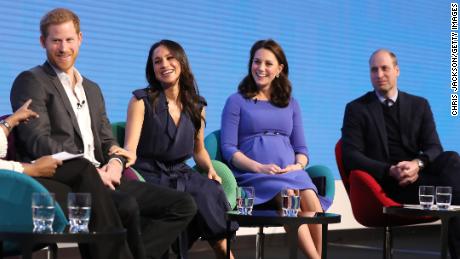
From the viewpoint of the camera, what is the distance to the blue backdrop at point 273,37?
497cm

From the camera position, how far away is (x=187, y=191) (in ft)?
12.9

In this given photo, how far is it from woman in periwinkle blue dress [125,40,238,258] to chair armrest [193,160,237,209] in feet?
0.30

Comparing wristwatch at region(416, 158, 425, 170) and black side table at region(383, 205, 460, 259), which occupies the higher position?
wristwatch at region(416, 158, 425, 170)

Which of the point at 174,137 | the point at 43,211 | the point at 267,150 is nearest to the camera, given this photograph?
the point at 43,211

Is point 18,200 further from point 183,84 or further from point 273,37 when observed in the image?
point 273,37

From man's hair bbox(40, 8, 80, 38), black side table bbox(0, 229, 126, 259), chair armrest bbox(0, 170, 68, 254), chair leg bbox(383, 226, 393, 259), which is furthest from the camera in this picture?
chair leg bbox(383, 226, 393, 259)

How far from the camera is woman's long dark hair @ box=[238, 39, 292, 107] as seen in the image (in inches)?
187

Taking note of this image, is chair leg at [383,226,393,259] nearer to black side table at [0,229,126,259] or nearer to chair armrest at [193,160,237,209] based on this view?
chair armrest at [193,160,237,209]

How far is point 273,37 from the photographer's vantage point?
632 centimetres

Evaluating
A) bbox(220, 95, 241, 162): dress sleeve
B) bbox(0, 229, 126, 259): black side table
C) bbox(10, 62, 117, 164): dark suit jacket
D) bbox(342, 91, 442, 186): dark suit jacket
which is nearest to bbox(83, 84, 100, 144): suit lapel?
bbox(10, 62, 117, 164): dark suit jacket

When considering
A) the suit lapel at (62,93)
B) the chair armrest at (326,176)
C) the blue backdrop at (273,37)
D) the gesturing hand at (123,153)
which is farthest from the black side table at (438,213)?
the blue backdrop at (273,37)

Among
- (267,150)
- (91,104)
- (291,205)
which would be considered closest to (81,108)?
(91,104)

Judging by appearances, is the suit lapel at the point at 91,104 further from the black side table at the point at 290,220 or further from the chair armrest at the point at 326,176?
the chair armrest at the point at 326,176

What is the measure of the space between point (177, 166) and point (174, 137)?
6.1 inches
